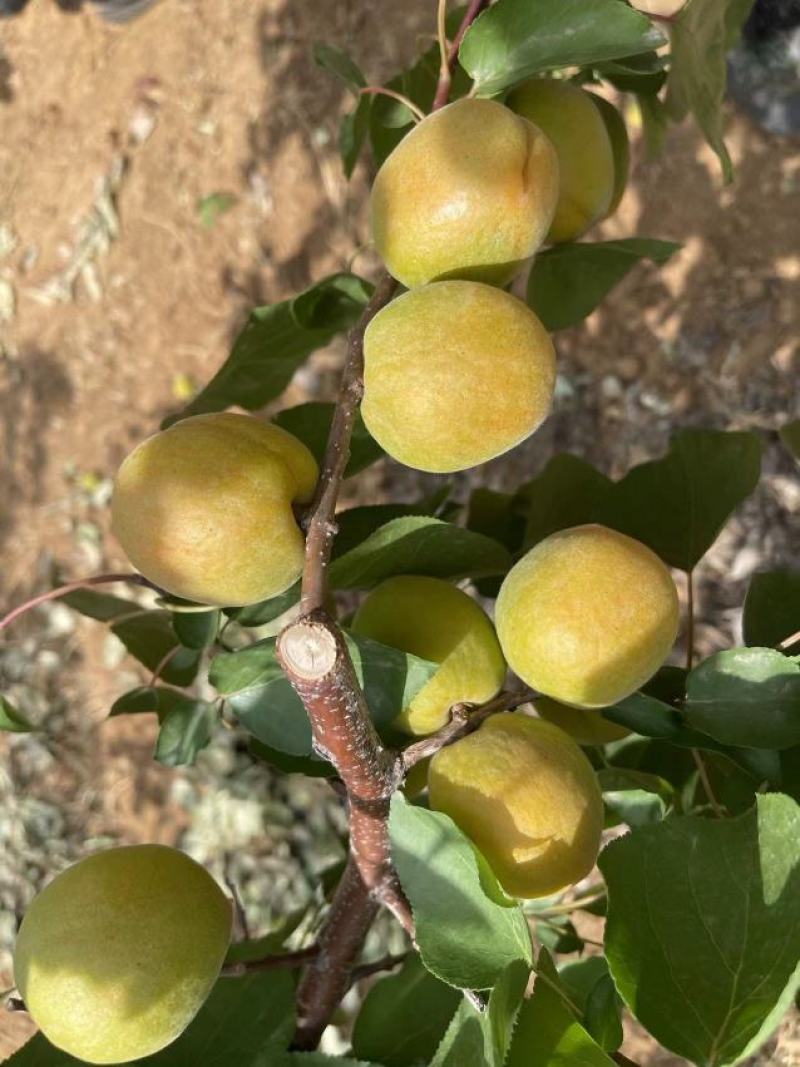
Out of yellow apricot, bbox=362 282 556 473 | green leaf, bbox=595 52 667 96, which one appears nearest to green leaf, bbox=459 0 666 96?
green leaf, bbox=595 52 667 96

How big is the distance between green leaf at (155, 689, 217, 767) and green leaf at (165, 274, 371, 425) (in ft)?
0.99

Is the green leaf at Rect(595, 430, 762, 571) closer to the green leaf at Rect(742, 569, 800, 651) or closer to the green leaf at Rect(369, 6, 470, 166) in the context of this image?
the green leaf at Rect(742, 569, 800, 651)

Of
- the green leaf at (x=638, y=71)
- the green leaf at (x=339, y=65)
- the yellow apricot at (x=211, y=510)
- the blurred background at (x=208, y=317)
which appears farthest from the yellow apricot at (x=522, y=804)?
the blurred background at (x=208, y=317)

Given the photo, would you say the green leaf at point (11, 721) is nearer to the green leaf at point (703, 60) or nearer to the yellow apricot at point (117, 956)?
the yellow apricot at point (117, 956)

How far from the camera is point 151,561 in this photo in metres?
0.80

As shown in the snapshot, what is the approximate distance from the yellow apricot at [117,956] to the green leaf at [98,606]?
0.40m

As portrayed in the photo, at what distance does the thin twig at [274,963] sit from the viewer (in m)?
0.91

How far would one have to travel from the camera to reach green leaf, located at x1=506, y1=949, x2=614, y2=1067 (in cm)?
65

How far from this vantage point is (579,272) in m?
1.06

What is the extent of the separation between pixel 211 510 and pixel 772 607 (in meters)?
0.57

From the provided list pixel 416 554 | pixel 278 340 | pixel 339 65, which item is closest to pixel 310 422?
pixel 278 340

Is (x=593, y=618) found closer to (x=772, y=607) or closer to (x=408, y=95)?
(x=772, y=607)

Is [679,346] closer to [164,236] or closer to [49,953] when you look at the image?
[164,236]

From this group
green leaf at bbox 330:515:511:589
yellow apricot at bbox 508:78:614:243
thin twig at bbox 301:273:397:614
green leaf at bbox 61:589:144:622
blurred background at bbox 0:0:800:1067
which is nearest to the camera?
thin twig at bbox 301:273:397:614
